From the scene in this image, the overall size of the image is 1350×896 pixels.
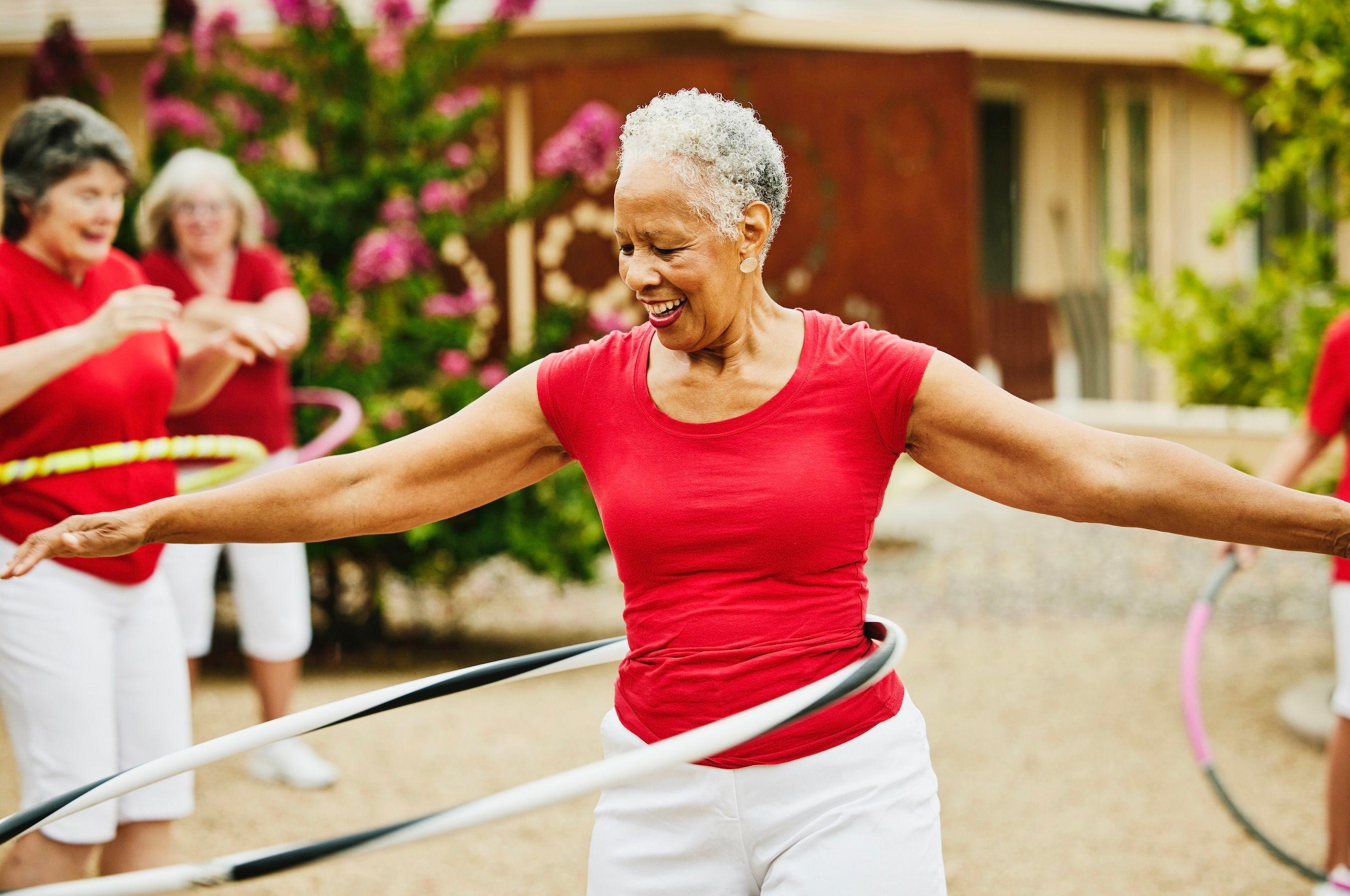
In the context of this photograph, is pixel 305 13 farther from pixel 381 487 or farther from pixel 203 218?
pixel 381 487

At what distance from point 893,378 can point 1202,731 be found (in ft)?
A: 9.76

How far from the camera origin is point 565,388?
8.17 feet

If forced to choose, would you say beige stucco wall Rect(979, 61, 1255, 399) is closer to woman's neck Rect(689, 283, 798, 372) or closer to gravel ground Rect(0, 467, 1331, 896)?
gravel ground Rect(0, 467, 1331, 896)

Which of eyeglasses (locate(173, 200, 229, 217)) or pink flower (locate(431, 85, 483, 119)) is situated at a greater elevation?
pink flower (locate(431, 85, 483, 119))

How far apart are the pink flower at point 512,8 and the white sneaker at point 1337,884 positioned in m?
5.22

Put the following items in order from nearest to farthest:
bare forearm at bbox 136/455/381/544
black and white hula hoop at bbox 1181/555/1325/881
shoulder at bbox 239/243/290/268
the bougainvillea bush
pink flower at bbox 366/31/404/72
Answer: bare forearm at bbox 136/455/381/544 < black and white hula hoop at bbox 1181/555/1325/881 < shoulder at bbox 239/243/290/268 < the bougainvillea bush < pink flower at bbox 366/31/404/72

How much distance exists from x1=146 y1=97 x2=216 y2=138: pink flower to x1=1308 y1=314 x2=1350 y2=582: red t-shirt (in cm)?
529

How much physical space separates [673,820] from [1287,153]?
4.93 m

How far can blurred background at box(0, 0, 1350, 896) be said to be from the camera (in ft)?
17.1

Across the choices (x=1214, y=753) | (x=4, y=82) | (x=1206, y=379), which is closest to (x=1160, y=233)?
(x=1206, y=379)

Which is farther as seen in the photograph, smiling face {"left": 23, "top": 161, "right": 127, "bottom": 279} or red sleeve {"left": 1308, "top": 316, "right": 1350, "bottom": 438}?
red sleeve {"left": 1308, "top": 316, "right": 1350, "bottom": 438}

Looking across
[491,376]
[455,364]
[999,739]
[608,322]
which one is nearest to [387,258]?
[455,364]

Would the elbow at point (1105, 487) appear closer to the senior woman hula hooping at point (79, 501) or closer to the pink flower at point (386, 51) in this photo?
the senior woman hula hooping at point (79, 501)

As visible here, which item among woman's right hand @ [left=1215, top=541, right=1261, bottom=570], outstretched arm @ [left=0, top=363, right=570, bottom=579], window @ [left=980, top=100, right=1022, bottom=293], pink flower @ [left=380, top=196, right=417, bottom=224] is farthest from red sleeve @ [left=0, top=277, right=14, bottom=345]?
window @ [left=980, top=100, right=1022, bottom=293]
